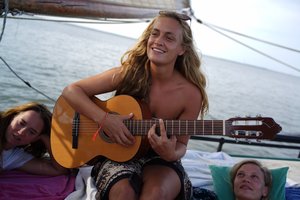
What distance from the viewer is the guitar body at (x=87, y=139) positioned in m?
2.81

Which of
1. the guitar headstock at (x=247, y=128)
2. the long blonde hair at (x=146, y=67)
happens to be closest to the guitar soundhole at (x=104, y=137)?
the long blonde hair at (x=146, y=67)

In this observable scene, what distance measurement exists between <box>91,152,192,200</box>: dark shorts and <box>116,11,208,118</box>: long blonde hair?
0.54 metres

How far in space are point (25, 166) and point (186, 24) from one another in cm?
183

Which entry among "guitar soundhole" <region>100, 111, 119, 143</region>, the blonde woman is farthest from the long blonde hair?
"guitar soundhole" <region>100, 111, 119, 143</region>

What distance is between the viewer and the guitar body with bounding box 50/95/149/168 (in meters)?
2.81

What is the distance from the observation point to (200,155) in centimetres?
463

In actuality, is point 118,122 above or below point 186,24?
below

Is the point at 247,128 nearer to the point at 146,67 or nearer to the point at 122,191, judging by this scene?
the point at 122,191

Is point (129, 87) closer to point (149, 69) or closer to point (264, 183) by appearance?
point (149, 69)

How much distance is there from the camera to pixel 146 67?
3.10 m

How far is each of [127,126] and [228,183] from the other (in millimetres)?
1394

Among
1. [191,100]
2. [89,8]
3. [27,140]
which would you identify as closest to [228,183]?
[191,100]

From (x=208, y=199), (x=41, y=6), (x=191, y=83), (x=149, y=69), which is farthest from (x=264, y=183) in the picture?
(x=41, y=6)

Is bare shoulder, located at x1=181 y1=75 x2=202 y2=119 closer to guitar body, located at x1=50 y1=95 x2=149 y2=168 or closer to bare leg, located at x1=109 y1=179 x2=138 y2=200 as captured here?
guitar body, located at x1=50 y1=95 x2=149 y2=168
